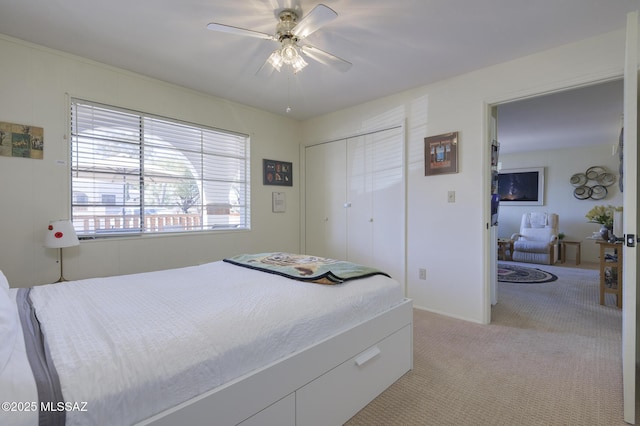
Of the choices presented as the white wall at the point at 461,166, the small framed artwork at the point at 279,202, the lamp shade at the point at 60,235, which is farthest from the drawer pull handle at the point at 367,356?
the small framed artwork at the point at 279,202

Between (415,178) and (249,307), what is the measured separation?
2.52 metres

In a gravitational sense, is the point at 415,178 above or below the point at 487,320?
above

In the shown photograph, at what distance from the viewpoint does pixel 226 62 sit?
262 cm


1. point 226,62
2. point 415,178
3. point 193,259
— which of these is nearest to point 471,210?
point 415,178

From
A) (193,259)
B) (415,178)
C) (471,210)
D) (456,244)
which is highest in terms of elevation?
(415,178)

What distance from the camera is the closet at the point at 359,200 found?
349 cm

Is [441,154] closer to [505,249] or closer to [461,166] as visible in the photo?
[461,166]

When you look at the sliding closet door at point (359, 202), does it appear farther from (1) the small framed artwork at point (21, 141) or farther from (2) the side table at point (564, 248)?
(2) the side table at point (564, 248)

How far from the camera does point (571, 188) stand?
648cm

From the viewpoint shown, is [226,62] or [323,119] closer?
[226,62]

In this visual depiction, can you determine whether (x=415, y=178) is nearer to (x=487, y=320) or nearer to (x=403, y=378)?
(x=487, y=320)

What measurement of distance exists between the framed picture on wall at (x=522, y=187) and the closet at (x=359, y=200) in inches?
208

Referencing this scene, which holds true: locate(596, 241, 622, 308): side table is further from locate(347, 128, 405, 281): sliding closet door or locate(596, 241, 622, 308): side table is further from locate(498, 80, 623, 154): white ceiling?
locate(347, 128, 405, 281): sliding closet door

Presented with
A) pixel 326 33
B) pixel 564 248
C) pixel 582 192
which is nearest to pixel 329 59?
pixel 326 33
